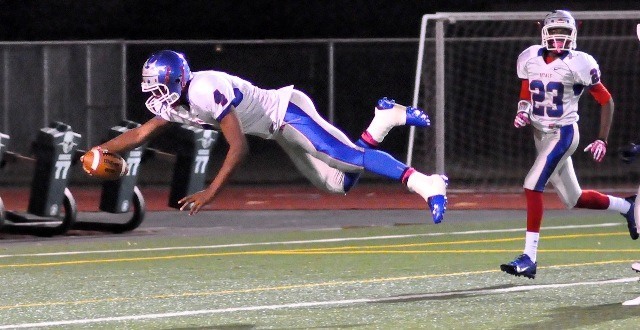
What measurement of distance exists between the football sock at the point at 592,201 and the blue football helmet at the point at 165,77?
332 centimetres

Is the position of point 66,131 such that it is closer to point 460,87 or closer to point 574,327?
point 574,327

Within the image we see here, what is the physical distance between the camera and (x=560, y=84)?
1030 cm

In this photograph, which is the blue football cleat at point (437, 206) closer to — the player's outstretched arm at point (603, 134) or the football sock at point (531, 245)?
the football sock at point (531, 245)

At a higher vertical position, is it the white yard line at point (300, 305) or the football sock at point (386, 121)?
the football sock at point (386, 121)

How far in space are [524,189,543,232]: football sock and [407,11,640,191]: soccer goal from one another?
8.12 meters

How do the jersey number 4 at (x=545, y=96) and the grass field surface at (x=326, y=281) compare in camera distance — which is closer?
the grass field surface at (x=326, y=281)

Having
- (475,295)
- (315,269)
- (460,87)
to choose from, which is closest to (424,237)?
(315,269)

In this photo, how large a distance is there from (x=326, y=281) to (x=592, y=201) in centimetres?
205

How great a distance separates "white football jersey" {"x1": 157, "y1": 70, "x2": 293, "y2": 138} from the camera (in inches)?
356

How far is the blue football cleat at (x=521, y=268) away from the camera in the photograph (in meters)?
10.1

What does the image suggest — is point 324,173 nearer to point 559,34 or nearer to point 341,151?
point 341,151

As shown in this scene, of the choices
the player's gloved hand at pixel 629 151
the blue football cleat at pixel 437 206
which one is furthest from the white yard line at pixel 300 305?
the player's gloved hand at pixel 629 151

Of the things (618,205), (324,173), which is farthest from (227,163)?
(618,205)

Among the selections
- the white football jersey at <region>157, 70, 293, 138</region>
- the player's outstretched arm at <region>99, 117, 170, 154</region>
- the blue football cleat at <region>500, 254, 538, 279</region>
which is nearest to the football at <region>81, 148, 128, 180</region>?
the player's outstretched arm at <region>99, 117, 170, 154</region>
